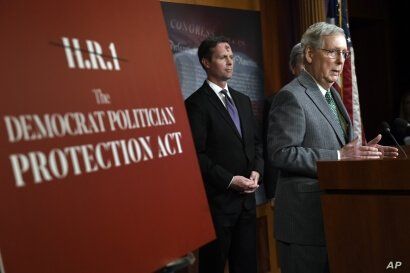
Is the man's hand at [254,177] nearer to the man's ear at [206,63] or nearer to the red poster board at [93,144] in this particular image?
the man's ear at [206,63]

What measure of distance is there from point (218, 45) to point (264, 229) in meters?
1.68

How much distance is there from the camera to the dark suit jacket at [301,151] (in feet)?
6.53

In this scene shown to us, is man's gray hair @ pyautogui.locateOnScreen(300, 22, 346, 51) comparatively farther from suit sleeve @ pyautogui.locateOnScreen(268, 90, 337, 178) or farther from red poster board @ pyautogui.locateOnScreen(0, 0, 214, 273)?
red poster board @ pyautogui.locateOnScreen(0, 0, 214, 273)

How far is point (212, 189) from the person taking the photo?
Result: 286cm

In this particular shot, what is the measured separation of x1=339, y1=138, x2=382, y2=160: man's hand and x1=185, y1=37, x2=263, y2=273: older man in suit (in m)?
0.99

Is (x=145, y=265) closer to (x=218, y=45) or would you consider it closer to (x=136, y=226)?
(x=136, y=226)

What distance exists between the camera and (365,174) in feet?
5.43

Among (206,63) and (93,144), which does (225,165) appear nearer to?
(206,63)

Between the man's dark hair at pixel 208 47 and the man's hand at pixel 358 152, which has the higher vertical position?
the man's dark hair at pixel 208 47

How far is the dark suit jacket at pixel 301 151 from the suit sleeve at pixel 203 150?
0.67 meters

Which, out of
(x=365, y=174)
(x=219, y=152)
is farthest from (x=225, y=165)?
(x=365, y=174)

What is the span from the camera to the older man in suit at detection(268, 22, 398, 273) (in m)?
1.98

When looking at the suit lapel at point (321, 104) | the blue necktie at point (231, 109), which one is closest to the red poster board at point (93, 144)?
the suit lapel at point (321, 104)

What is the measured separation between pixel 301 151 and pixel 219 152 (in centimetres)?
94
